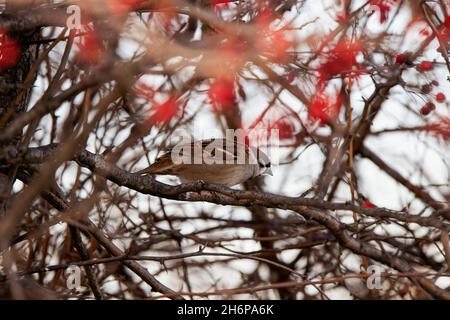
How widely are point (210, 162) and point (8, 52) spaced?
1.35 m

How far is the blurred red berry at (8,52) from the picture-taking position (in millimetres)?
3223

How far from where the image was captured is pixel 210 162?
4168 mm

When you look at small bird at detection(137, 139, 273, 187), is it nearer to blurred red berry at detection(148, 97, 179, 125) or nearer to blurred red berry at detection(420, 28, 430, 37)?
blurred red berry at detection(148, 97, 179, 125)

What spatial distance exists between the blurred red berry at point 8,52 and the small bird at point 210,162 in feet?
3.08

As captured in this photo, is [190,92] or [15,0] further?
[190,92]

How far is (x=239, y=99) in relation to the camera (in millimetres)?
4715

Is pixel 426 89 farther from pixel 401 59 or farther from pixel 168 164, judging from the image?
pixel 168 164

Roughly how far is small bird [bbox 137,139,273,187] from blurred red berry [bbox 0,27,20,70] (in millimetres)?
939

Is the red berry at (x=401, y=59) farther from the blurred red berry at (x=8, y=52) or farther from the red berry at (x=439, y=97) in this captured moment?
the blurred red berry at (x=8, y=52)

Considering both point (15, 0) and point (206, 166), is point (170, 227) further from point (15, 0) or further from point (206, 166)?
point (15, 0)

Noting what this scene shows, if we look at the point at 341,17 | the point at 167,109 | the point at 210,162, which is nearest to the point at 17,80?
the point at 167,109

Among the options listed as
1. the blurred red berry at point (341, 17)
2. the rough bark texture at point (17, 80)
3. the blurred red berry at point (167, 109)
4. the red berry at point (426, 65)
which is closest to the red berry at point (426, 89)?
the red berry at point (426, 65)

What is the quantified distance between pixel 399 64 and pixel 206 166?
124 centimetres
